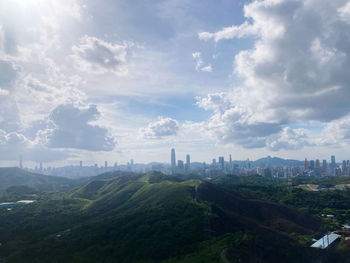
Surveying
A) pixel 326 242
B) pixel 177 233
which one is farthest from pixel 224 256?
pixel 326 242

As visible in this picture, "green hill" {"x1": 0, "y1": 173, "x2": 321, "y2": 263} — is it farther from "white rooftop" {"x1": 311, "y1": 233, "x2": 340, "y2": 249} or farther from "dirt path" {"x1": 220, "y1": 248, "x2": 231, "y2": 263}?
"white rooftop" {"x1": 311, "y1": 233, "x2": 340, "y2": 249}

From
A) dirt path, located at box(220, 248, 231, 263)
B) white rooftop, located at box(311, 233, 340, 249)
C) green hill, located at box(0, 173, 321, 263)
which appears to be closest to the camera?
dirt path, located at box(220, 248, 231, 263)

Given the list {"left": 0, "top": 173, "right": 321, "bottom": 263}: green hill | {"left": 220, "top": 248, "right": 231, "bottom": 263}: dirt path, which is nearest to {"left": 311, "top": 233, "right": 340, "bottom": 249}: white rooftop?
{"left": 0, "top": 173, "right": 321, "bottom": 263}: green hill

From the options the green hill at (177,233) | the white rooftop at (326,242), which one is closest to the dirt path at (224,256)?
the green hill at (177,233)

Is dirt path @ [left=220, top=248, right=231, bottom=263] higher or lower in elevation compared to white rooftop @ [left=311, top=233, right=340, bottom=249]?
higher

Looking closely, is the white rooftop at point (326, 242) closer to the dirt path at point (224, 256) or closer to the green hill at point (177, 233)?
the green hill at point (177, 233)

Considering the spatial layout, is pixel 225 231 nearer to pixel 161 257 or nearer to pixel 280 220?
pixel 161 257

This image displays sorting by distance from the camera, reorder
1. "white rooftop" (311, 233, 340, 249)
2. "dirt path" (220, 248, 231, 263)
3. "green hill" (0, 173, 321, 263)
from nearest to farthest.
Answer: "dirt path" (220, 248, 231, 263) < "green hill" (0, 173, 321, 263) < "white rooftop" (311, 233, 340, 249)

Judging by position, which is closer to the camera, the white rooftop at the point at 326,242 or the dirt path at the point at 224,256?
the dirt path at the point at 224,256

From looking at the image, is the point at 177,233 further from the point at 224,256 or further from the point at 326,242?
the point at 326,242

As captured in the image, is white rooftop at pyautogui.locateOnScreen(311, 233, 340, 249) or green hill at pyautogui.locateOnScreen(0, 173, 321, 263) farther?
white rooftop at pyautogui.locateOnScreen(311, 233, 340, 249)
